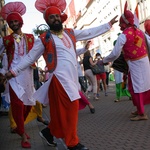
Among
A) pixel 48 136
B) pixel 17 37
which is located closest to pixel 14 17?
pixel 17 37

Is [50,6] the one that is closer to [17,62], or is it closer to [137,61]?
[17,62]

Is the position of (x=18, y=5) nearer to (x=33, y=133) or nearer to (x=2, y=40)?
(x=2, y=40)

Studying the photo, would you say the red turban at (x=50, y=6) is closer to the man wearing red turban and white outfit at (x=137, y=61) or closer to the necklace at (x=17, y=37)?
the necklace at (x=17, y=37)

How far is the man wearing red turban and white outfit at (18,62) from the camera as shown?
540 centimetres

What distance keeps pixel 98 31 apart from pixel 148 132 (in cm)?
180

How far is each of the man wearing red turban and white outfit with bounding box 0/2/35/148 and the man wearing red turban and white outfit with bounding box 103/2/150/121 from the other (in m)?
1.67

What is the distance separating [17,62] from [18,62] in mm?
16

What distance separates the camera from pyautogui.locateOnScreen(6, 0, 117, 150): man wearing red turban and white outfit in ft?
14.6

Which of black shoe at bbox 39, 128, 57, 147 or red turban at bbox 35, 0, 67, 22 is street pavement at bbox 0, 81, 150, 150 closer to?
black shoe at bbox 39, 128, 57, 147

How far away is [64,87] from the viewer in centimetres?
447

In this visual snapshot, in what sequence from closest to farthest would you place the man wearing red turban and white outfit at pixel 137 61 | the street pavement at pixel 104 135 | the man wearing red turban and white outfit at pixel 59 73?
the man wearing red turban and white outfit at pixel 59 73
the street pavement at pixel 104 135
the man wearing red turban and white outfit at pixel 137 61

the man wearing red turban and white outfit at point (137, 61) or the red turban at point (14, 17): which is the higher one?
the red turban at point (14, 17)

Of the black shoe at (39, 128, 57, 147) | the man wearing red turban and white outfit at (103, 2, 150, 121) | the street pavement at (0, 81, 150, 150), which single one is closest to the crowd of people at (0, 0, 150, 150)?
the black shoe at (39, 128, 57, 147)

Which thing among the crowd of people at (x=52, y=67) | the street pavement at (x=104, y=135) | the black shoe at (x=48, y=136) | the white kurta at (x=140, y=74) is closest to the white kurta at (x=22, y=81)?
the crowd of people at (x=52, y=67)
